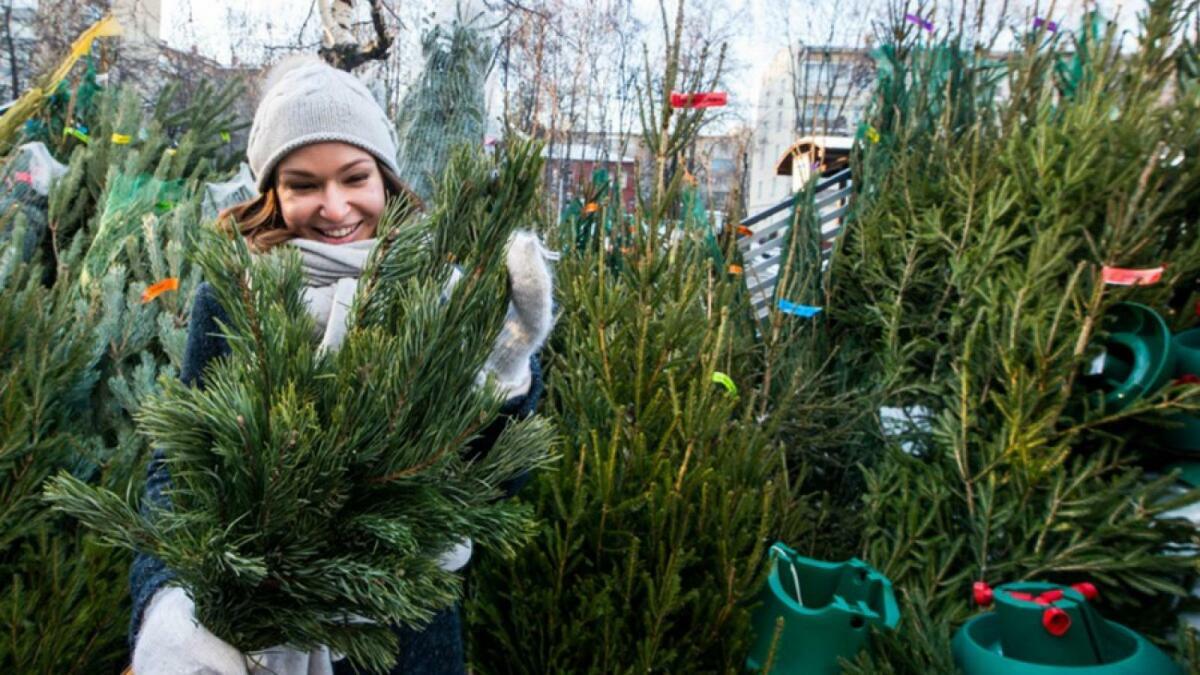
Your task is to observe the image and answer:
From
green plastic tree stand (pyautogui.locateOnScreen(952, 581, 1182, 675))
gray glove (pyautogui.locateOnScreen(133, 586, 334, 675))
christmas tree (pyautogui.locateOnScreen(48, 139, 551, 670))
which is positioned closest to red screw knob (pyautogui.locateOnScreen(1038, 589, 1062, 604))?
green plastic tree stand (pyautogui.locateOnScreen(952, 581, 1182, 675))

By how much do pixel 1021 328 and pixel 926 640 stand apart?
1171mm

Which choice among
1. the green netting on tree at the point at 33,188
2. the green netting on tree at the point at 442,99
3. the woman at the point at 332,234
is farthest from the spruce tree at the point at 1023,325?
the green netting on tree at the point at 33,188

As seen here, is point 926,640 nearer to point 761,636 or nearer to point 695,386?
point 761,636

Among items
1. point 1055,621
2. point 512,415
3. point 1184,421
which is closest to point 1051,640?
point 1055,621

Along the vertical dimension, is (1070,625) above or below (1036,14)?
below

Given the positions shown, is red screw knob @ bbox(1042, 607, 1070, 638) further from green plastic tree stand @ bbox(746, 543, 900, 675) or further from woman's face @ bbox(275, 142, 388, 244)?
woman's face @ bbox(275, 142, 388, 244)

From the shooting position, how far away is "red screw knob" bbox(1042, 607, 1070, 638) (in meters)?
2.04

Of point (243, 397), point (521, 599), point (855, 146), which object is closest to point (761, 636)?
→ point (521, 599)

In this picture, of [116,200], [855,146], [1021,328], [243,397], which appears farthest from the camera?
[855,146]

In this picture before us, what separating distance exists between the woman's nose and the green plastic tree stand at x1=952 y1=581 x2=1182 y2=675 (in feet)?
6.24

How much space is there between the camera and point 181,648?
35.3 inches

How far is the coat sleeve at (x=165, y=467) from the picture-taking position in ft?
3.39

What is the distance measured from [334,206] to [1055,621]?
2.02 m

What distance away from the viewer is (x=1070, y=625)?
2084 mm
